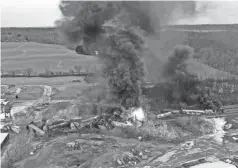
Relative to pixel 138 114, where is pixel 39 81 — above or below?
above

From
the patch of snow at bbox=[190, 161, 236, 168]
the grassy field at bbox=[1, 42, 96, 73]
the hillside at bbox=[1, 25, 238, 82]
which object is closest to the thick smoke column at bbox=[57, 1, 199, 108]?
the hillside at bbox=[1, 25, 238, 82]

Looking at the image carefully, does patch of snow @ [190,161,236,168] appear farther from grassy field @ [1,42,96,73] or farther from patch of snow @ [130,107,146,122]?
grassy field @ [1,42,96,73]

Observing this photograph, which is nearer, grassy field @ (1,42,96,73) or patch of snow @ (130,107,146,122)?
patch of snow @ (130,107,146,122)

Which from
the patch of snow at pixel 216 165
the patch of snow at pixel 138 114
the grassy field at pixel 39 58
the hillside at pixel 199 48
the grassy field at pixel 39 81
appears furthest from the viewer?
the grassy field at pixel 39 58

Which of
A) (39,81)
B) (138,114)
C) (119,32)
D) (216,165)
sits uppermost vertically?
(119,32)

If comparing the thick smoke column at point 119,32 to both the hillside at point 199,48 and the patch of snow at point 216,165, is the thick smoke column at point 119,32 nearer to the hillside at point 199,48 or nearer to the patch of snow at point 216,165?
the hillside at point 199,48

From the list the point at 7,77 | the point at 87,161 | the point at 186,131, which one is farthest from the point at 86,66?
the point at 87,161

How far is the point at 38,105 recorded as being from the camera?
69.0 m

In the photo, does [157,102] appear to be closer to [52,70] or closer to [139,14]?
[139,14]

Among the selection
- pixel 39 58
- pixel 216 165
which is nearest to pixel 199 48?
pixel 39 58

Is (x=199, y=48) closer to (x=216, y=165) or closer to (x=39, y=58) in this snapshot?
Result: (x=39, y=58)

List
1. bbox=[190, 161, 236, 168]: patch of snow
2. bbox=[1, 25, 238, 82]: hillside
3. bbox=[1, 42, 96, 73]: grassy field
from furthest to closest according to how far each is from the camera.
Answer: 1. bbox=[1, 42, 96, 73]: grassy field
2. bbox=[1, 25, 238, 82]: hillside
3. bbox=[190, 161, 236, 168]: patch of snow

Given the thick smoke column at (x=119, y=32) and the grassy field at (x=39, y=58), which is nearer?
the thick smoke column at (x=119, y=32)

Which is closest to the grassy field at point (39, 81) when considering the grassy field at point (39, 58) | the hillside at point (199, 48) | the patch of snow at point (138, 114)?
the grassy field at point (39, 58)
